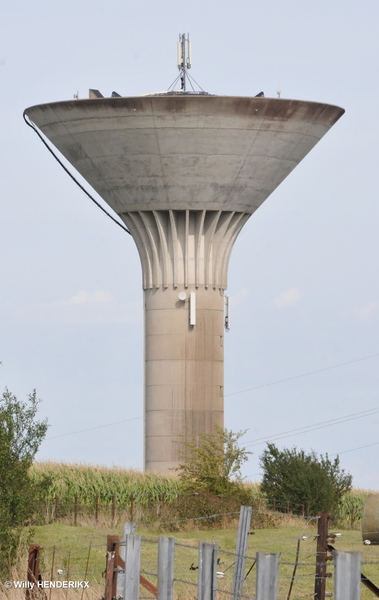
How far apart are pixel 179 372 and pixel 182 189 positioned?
21.2 feet

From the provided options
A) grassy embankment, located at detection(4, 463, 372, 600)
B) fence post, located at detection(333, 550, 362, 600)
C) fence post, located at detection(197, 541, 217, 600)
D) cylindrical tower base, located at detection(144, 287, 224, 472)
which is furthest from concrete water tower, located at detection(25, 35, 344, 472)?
fence post, located at detection(333, 550, 362, 600)

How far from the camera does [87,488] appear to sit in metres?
41.8

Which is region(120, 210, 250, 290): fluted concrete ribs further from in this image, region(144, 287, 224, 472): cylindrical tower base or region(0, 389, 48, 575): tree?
region(0, 389, 48, 575): tree

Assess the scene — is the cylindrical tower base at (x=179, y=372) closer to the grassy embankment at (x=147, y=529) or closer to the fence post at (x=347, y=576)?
the grassy embankment at (x=147, y=529)

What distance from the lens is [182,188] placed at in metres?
44.6

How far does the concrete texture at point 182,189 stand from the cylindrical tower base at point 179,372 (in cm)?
4

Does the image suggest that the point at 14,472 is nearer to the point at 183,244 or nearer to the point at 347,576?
the point at 347,576

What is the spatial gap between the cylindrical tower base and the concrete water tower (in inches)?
1.4

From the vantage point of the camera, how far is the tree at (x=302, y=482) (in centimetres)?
4075

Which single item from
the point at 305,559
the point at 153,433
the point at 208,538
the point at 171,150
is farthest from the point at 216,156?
the point at 305,559

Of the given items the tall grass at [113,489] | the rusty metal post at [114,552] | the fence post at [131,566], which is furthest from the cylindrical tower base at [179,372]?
the fence post at [131,566]

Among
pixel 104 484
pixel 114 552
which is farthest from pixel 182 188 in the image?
pixel 114 552

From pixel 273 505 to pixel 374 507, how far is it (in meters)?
16.9

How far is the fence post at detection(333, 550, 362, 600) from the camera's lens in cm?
1236
